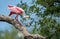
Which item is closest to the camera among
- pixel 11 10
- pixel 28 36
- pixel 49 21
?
pixel 28 36

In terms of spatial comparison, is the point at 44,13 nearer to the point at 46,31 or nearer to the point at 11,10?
the point at 46,31

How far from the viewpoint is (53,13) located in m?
6.63

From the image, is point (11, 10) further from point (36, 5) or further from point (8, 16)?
point (36, 5)

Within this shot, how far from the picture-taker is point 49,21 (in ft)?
21.0

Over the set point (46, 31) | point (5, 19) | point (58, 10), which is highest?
point (5, 19)

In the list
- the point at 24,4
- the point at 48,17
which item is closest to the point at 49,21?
the point at 48,17

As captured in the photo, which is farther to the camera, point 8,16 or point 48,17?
point 48,17

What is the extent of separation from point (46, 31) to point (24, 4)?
90 centimetres

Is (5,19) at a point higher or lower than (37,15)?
higher

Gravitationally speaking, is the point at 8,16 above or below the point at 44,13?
above

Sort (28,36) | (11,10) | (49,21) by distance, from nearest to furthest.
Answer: (28,36)
(11,10)
(49,21)

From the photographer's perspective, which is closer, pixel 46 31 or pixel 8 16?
pixel 8 16

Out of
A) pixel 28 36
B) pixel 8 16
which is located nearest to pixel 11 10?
pixel 8 16

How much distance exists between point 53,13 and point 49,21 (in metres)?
0.32
